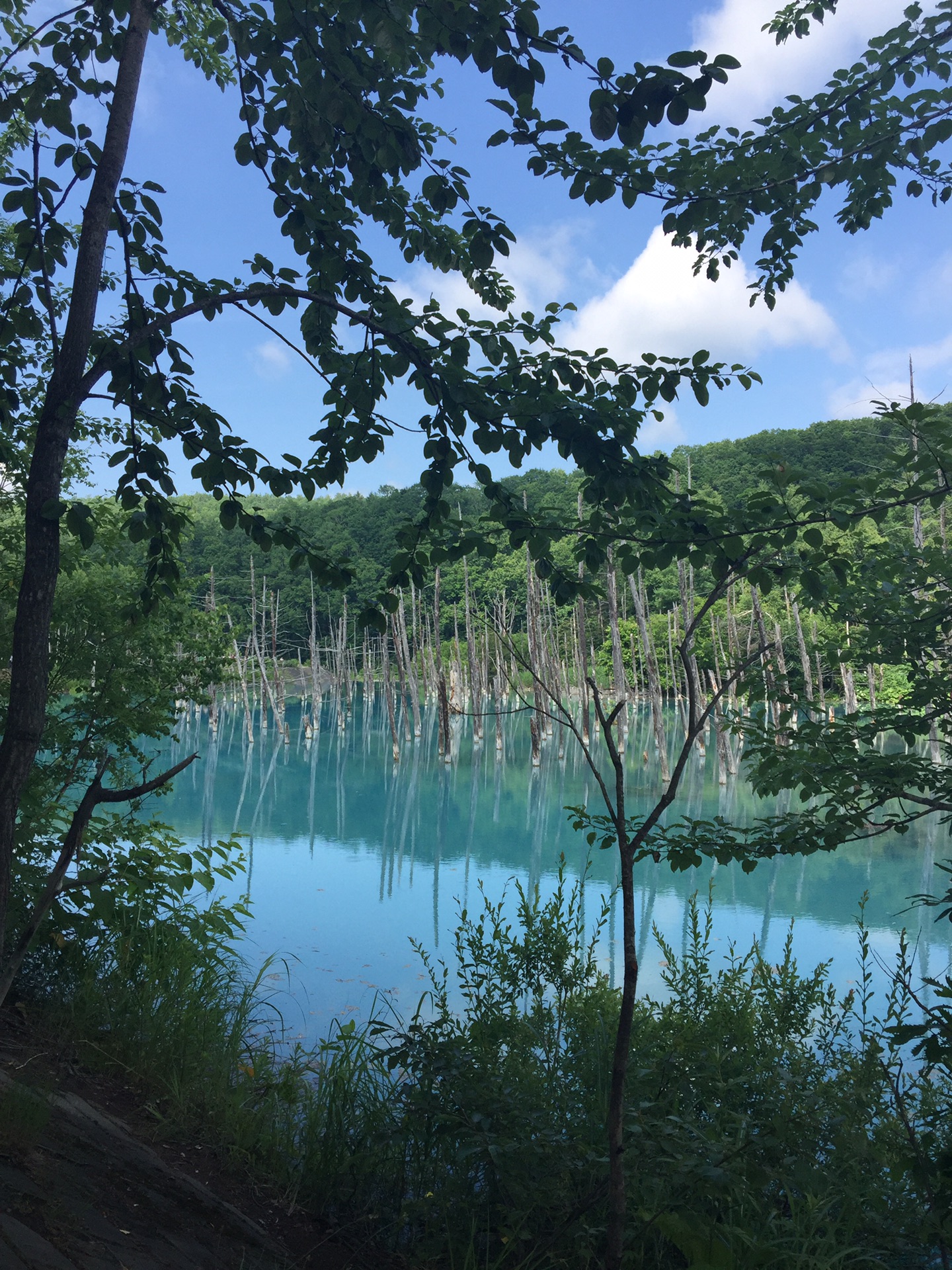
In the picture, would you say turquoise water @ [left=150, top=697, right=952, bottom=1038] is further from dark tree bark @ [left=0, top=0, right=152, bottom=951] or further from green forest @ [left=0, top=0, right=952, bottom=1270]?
dark tree bark @ [left=0, top=0, right=152, bottom=951]

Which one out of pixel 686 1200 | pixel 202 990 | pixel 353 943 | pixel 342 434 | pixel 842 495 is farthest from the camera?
pixel 353 943

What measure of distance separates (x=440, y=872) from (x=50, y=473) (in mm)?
14035

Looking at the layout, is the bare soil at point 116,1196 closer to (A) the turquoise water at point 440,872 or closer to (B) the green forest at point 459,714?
(B) the green forest at point 459,714

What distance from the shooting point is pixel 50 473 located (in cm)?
279

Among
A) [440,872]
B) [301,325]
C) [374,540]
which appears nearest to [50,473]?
[301,325]

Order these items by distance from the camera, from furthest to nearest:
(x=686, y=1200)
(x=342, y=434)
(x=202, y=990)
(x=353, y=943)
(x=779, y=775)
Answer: (x=353, y=943) < (x=202, y=990) < (x=779, y=775) < (x=342, y=434) < (x=686, y=1200)

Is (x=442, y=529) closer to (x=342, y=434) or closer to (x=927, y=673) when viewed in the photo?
(x=342, y=434)

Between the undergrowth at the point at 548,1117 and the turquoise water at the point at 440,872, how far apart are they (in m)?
1.57

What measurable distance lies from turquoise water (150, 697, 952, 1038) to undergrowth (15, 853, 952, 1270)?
1.57 meters

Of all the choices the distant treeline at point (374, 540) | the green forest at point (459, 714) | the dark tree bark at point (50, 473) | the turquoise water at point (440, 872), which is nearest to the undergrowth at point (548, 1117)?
the green forest at point (459, 714)

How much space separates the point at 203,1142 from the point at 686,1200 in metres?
1.89

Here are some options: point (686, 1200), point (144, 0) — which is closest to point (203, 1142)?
point (686, 1200)

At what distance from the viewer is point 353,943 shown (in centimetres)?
1076

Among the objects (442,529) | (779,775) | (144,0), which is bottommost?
(779,775)
